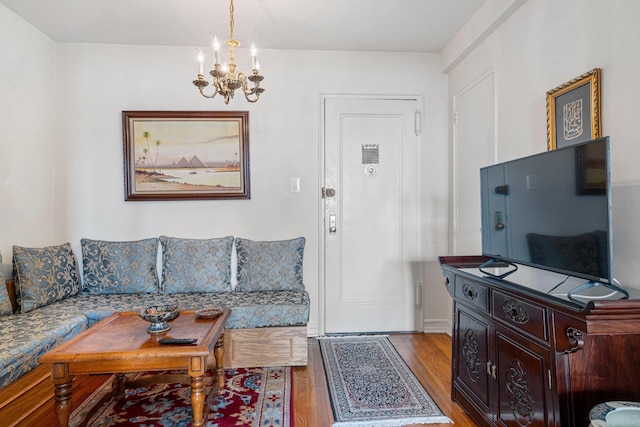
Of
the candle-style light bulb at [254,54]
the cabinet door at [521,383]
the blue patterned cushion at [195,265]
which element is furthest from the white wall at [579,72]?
the blue patterned cushion at [195,265]

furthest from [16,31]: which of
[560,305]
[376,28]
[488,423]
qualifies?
[488,423]

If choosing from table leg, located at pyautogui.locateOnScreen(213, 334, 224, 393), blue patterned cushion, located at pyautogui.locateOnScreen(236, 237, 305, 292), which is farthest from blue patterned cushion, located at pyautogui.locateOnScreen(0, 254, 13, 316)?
blue patterned cushion, located at pyautogui.locateOnScreen(236, 237, 305, 292)

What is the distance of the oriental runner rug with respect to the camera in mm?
2018

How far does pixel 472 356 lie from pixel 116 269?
2.71 metres

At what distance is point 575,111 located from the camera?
184cm

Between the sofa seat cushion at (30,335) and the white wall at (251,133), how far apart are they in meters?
0.98

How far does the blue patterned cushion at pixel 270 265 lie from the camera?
3053 millimetres

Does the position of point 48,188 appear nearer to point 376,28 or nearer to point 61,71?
point 61,71

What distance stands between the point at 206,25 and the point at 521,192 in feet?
8.43

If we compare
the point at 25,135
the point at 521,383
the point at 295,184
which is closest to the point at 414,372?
the point at 521,383

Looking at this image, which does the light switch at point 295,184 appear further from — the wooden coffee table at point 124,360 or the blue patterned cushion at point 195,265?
the wooden coffee table at point 124,360

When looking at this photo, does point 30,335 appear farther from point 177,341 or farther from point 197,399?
point 197,399

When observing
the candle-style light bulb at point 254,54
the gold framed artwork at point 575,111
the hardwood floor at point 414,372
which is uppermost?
the candle-style light bulb at point 254,54

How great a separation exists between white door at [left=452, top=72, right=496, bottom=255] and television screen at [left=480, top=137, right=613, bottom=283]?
85 cm
